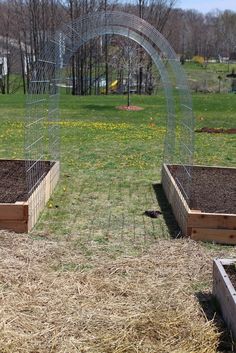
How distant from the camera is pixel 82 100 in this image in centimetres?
2342

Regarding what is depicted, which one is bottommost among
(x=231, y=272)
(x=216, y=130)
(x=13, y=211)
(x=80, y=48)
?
(x=231, y=272)

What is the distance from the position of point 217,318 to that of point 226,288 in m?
0.22

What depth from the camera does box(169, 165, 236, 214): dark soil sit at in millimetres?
6312

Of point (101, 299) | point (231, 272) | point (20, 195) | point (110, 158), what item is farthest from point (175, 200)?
point (110, 158)

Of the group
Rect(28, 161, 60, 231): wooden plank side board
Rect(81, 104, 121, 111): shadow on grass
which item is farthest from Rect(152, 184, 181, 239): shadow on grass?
Rect(81, 104, 121, 111): shadow on grass

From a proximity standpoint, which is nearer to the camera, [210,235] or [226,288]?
[226,288]

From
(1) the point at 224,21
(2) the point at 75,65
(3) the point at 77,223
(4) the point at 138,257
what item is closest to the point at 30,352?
(4) the point at 138,257

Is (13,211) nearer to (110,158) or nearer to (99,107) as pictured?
(110,158)

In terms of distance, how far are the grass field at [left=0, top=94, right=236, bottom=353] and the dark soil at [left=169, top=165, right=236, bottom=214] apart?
39 cm

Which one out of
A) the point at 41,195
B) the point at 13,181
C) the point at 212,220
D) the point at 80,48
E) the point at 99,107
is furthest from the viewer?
the point at 80,48

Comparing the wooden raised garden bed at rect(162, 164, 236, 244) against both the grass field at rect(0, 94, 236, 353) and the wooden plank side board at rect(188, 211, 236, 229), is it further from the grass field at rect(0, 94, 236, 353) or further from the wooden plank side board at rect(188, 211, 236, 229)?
the grass field at rect(0, 94, 236, 353)

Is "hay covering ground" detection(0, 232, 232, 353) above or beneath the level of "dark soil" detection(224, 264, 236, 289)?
beneath

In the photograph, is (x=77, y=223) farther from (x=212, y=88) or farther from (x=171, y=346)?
(x=212, y=88)

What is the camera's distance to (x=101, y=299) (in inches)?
163
